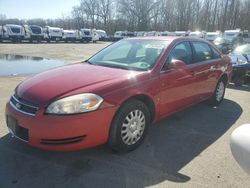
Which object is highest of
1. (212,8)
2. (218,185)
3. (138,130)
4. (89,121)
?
(212,8)

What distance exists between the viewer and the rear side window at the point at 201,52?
5.26 m

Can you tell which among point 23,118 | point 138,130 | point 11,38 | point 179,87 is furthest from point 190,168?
point 11,38

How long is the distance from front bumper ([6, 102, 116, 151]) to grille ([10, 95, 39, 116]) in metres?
0.05

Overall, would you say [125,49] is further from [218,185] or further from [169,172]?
[218,185]

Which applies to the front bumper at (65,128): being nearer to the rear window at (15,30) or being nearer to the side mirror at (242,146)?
the side mirror at (242,146)

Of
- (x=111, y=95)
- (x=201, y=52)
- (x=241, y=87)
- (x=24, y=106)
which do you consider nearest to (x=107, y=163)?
(x=111, y=95)

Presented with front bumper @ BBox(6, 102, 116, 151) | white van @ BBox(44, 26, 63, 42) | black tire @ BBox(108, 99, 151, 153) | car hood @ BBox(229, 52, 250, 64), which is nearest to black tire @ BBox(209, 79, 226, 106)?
black tire @ BBox(108, 99, 151, 153)

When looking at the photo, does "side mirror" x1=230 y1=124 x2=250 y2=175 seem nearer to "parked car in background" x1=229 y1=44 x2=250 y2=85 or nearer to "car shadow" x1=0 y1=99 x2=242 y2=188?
"car shadow" x1=0 y1=99 x2=242 y2=188

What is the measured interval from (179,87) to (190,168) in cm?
155

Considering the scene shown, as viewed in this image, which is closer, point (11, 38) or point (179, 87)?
point (179, 87)

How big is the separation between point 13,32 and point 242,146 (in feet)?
116

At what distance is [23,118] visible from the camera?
10.8 feet

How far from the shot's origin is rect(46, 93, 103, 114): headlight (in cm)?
319

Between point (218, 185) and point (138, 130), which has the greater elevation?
point (138, 130)
